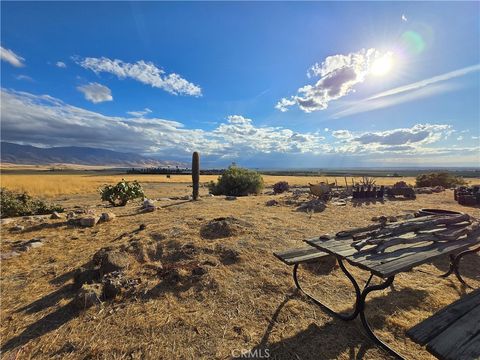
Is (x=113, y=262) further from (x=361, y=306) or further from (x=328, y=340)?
(x=361, y=306)

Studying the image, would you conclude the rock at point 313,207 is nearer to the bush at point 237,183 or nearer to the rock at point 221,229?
the rock at point 221,229

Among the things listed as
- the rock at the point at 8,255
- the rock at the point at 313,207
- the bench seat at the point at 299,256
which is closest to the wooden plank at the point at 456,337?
the bench seat at the point at 299,256

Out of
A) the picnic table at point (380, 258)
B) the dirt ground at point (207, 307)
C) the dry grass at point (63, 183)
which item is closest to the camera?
the picnic table at point (380, 258)

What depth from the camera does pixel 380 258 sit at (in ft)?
9.22

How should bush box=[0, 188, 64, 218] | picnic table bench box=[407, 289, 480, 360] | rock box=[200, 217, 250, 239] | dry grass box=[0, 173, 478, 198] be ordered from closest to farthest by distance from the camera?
picnic table bench box=[407, 289, 480, 360]
rock box=[200, 217, 250, 239]
bush box=[0, 188, 64, 218]
dry grass box=[0, 173, 478, 198]

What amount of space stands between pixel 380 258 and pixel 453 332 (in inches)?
32.2

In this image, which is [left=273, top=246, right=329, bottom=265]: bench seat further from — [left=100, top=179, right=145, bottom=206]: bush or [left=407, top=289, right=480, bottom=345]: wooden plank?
[left=100, top=179, right=145, bottom=206]: bush

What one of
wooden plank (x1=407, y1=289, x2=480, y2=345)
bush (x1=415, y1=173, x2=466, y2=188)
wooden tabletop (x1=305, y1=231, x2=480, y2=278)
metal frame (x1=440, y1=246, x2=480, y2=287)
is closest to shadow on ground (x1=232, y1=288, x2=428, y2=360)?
wooden plank (x1=407, y1=289, x2=480, y2=345)

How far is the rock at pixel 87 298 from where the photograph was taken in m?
3.55

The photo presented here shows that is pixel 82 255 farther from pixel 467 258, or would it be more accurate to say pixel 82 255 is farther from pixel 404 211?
pixel 404 211

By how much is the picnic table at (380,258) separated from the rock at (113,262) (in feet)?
9.60

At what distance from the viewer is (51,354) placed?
2.80 meters

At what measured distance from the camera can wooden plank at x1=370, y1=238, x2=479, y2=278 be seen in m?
2.48

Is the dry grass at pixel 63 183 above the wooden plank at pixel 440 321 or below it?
below
